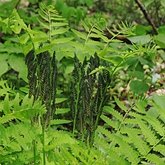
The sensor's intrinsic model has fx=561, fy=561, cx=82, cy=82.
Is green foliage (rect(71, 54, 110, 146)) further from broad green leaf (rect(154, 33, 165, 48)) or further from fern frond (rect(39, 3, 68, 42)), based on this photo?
broad green leaf (rect(154, 33, 165, 48))

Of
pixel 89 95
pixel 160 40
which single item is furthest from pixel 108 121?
pixel 160 40

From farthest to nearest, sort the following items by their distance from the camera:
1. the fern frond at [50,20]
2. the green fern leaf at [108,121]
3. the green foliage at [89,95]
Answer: the green fern leaf at [108,121]
the fern frond at [50,20]
the green foliage at [89,95]

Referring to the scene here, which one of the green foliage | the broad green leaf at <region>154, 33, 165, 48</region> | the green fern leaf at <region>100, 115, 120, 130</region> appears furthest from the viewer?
the broad green leaf at <region>154, 33, 165, 48</region>

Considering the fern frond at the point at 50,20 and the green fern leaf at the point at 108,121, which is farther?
the green fern leaf at the point at 108,121

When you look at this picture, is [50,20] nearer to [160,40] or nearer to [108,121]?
[108,121]

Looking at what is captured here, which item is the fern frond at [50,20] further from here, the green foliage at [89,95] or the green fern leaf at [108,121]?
the green fern leaf at [108,121]

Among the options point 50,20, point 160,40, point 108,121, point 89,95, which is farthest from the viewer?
point 160,40

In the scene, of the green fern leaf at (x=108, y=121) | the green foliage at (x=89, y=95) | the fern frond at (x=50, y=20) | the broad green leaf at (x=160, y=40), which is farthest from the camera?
the broad green leaf at (x=160, y=40)

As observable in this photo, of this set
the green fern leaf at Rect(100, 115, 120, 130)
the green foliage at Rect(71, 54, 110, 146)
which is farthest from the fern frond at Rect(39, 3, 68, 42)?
the green fern leaf at Rect(100, 115, 120, 130)

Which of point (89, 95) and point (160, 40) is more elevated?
point (89, 95)

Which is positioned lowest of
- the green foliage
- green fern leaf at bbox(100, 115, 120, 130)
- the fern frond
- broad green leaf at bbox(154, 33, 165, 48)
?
green fern leaf at bbox(100, 115, 120, 130)

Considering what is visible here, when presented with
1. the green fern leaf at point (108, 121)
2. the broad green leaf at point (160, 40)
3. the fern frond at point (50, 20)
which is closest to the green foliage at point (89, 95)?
the fern frond at point (50, 20)

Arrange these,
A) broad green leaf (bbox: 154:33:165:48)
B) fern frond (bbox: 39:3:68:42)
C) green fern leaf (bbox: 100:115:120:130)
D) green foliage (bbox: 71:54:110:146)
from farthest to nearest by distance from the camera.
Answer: broad green leaf (bbox: 154:33:165:48) < green fern leaf (bbox: 100:115:120:130) < fern frond (bbox: 39:3:68:42) < green foliage (bbox: 71:54:110:146)

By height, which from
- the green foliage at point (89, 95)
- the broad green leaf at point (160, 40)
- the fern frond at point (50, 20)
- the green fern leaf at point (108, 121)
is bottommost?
the green fern leaf at point (108, 121)
